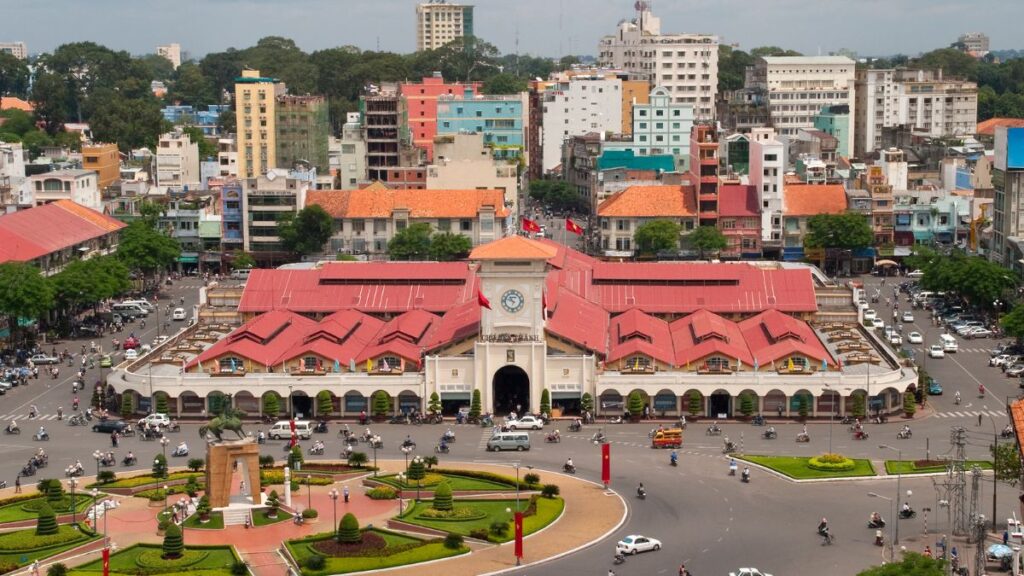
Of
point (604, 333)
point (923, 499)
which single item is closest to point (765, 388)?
point (604, 333)

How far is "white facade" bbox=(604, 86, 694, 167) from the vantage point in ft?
624

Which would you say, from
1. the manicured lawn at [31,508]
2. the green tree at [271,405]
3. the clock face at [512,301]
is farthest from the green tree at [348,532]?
the clock face at [512,301]

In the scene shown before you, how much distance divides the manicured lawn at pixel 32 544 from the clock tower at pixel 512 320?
1217 inches

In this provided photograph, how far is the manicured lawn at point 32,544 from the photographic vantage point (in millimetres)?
72062

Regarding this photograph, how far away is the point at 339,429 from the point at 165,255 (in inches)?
2093

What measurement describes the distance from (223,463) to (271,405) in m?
22.0

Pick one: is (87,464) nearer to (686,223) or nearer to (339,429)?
(339,429)

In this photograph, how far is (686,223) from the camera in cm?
15475

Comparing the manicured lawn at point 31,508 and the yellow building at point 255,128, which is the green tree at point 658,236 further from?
the manicured lawn at point 31,508

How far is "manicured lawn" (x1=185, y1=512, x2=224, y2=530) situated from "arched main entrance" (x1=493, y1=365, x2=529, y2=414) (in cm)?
2667

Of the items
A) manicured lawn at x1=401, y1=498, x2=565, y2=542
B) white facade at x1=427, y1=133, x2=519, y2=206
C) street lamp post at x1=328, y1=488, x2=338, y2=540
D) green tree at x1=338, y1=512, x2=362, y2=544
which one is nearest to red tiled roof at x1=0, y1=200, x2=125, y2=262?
white facade at x1=427, y1=133, x2=519, y2=206

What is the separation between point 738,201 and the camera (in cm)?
15538

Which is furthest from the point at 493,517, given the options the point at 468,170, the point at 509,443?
the point at 468,170

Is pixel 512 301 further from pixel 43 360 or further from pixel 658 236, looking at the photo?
pixel 658 236
